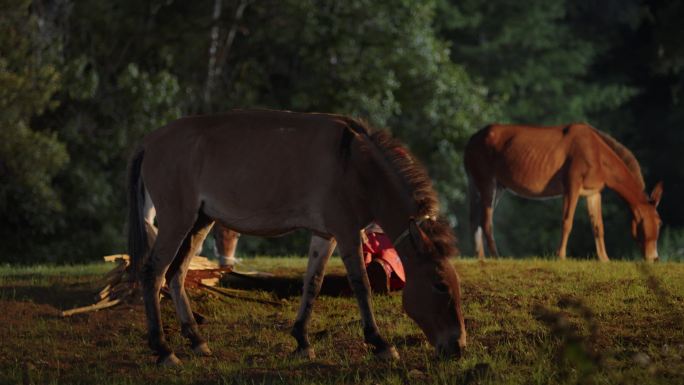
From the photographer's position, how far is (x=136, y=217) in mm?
8711

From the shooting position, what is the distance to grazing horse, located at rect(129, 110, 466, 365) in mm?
7547

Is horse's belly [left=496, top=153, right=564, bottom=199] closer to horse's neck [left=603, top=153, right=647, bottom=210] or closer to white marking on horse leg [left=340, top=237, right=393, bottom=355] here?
horse's neck [left=603, top=153, right=647, bottom=210]

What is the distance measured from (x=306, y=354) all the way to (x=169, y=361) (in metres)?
1.04

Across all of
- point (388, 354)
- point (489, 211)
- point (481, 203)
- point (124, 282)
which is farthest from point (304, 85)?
point (388, 354)

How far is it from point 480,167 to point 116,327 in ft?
28.6

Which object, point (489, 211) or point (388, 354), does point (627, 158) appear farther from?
point (388, 354)

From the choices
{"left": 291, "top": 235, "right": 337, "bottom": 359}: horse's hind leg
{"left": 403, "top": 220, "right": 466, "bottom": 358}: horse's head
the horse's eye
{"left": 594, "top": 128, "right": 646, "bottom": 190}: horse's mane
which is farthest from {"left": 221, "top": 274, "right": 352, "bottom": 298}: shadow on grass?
{"left": 594, "top": 128, "right": 646, "bottom": 190}: horse's mane

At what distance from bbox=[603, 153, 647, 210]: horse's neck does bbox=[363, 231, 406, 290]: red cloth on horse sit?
5685mm

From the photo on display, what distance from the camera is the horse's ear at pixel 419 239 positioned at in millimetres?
7418

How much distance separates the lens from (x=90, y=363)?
8.08 m

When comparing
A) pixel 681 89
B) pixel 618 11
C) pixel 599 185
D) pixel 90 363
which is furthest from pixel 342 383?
pixel 618 11

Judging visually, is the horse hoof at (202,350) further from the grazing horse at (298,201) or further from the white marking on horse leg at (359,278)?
the white marking on horse leg at (359,278)

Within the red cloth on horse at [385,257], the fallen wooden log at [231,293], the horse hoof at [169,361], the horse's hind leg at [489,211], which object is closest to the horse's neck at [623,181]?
the horse's hind leg at [489,211]

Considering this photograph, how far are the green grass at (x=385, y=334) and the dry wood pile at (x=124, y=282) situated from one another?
4.7 inches
